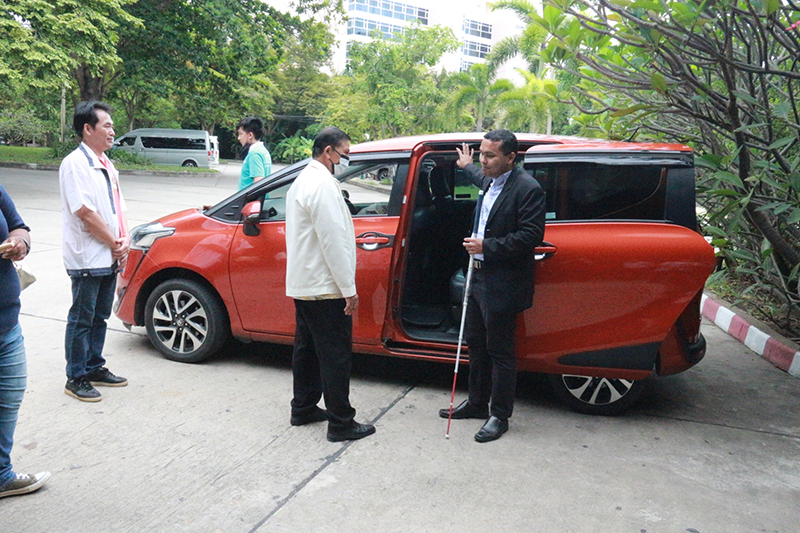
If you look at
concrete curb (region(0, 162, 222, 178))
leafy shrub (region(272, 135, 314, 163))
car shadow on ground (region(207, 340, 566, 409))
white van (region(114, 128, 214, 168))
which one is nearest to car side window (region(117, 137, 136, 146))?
white van (region(114, 128, 214, 168))

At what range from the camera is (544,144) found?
4.34 metres

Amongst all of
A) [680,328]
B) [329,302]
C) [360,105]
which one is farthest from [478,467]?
[360,105]

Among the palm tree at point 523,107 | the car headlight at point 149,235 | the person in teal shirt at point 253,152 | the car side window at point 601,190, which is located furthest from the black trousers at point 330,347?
the palm tree at point 523,107

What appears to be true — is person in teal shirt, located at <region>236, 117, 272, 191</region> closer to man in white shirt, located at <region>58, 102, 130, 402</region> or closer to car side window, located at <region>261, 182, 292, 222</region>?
car side window, located at <region>261, 182, 292, 222</region>

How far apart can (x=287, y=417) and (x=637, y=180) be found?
8.38 feet

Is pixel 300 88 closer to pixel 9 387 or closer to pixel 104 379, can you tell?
pixel 104 379

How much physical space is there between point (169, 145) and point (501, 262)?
98.6 feet

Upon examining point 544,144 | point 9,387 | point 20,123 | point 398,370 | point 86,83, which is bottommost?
point 398,370

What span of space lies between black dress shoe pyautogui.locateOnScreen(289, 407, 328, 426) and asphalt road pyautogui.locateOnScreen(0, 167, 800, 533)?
5cm

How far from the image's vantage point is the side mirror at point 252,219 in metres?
4.70

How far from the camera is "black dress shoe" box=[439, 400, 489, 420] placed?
4207 mm

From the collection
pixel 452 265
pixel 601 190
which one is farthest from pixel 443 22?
pixel 601 190

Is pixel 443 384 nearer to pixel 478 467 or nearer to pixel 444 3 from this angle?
pixel 478 467

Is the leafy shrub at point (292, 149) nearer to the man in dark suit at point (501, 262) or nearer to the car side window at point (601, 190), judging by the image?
the car side window at point (601, 190)
